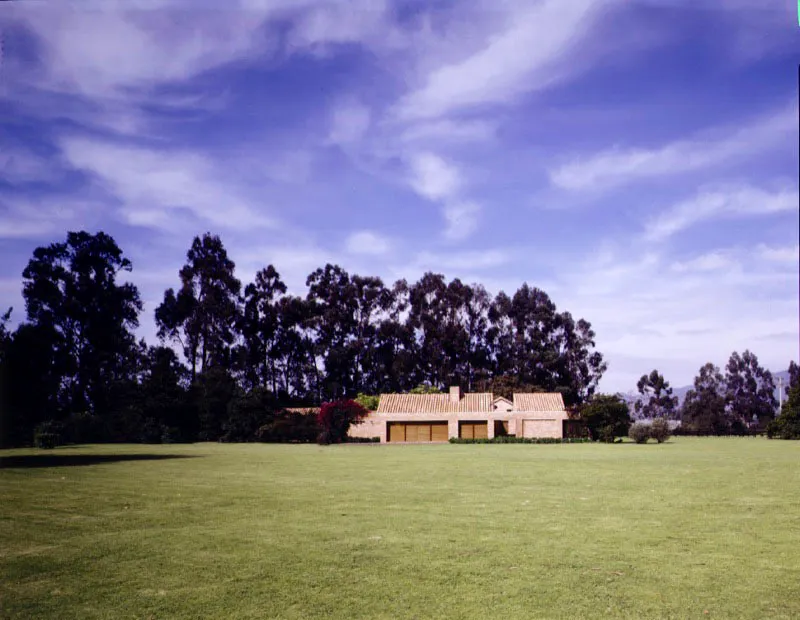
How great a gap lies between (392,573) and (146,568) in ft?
9.72

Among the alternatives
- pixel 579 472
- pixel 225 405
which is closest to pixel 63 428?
pixel 225 405

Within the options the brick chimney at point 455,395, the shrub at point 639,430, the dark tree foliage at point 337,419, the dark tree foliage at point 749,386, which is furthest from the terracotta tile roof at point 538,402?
the dark tree foliage at point 749,386

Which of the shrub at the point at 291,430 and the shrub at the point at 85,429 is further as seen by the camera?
the shrub at the point at 291,430

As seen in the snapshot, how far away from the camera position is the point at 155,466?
23438 mm

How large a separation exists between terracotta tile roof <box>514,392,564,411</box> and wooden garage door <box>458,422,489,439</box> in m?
3.51

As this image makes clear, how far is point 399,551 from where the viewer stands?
845cm

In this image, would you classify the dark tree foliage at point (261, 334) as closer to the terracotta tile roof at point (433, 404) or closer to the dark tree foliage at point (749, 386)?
the terracotta tile roof at point (433, 404)

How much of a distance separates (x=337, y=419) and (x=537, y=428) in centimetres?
1838

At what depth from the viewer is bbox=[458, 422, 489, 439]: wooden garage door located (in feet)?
192

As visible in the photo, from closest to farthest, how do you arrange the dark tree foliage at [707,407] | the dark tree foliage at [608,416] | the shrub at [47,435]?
1. the shrub at [47,435]
2. the dark tree foliage at [608,416]
3. the dark tree foliage at [707,407]

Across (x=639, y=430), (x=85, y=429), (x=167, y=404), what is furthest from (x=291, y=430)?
(x=639, y=430)

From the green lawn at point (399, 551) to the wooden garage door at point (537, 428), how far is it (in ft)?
138

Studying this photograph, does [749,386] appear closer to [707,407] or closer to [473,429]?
[707,407]

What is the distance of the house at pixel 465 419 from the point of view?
58219mm
